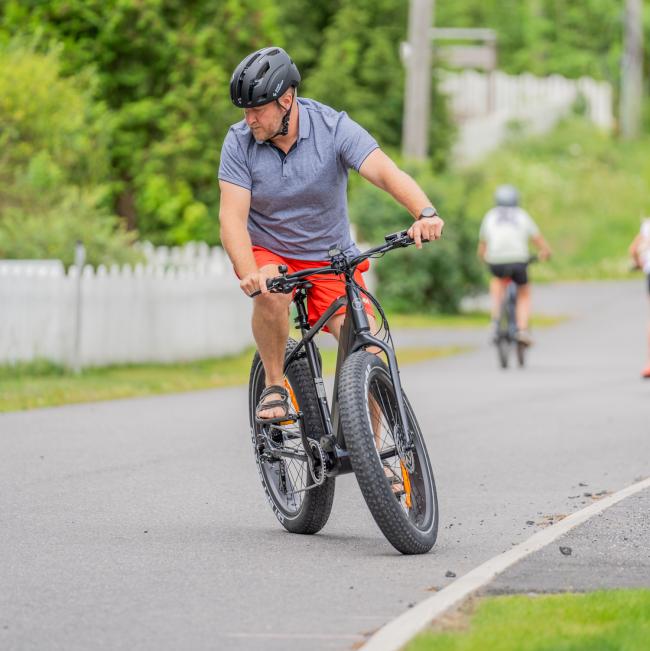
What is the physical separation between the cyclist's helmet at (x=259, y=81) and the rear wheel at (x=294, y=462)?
108 cm

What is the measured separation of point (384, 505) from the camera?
683 cm

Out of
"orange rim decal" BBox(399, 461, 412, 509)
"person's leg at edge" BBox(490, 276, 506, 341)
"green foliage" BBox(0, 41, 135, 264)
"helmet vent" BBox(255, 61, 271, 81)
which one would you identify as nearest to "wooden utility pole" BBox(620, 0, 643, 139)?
"green foliage" BBox(0, 41, 135, 264)

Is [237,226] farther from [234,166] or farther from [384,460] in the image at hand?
[384,460]

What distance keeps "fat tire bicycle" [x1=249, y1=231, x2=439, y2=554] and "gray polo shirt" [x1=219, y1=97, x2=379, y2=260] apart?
0.79 ft

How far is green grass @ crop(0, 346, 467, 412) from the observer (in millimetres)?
15102

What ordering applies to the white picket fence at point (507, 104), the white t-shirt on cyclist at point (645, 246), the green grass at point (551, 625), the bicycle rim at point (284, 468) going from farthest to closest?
the white picket fence at point (507, 104), the white t-shirt on cyclist at point (645, 246), the bicycle rim at point (284, 468), the green grass at point (551, 625)

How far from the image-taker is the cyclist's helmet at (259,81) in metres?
7.20

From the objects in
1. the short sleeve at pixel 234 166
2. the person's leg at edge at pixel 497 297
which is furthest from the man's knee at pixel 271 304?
the person's leg at edge at pixel 497 297

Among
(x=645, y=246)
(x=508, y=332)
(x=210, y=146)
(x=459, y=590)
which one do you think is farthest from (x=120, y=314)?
(x=459, y=590)

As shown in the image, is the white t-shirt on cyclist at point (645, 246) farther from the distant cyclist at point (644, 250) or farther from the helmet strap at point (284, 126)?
the helmet strap at point (284, 126)

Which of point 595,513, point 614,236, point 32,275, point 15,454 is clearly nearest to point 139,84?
point 32,275

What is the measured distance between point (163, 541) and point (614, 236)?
1426 inches

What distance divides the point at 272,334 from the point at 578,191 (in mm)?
38894

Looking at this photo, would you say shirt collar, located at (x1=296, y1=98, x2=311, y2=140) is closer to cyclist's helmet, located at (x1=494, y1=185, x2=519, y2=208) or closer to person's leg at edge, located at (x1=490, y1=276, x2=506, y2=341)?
person's leg at edge, located at (x1=490, y1=276, x2=506, y2=341)
